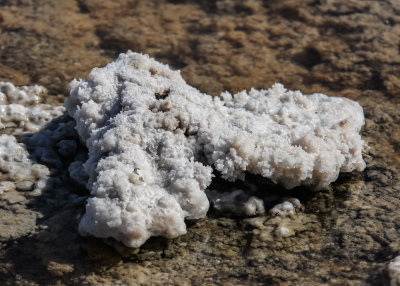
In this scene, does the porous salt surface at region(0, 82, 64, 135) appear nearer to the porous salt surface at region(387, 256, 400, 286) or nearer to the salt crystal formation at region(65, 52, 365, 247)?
the salt crystal formation at region(65, 52, 365, 247)

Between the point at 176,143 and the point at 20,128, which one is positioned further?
the point at 20,128

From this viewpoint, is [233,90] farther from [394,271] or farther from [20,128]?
[394,271]

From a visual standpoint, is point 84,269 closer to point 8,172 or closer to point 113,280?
point 113,280

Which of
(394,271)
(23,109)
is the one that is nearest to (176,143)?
(394,271)

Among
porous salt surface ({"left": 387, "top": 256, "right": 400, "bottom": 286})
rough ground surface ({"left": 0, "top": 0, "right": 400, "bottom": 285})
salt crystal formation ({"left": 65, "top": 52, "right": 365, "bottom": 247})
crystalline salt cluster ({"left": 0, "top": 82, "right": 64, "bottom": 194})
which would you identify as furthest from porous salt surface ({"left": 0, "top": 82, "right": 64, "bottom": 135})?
porous salt surface ({"left": 387, "top": 256, "right": 400, "bottom": 286})

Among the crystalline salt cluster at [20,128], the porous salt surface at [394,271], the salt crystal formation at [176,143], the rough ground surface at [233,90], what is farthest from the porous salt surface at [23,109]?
the porous salt surface at [394,271]

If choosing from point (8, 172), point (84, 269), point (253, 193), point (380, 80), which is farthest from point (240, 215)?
point (380, 80)
